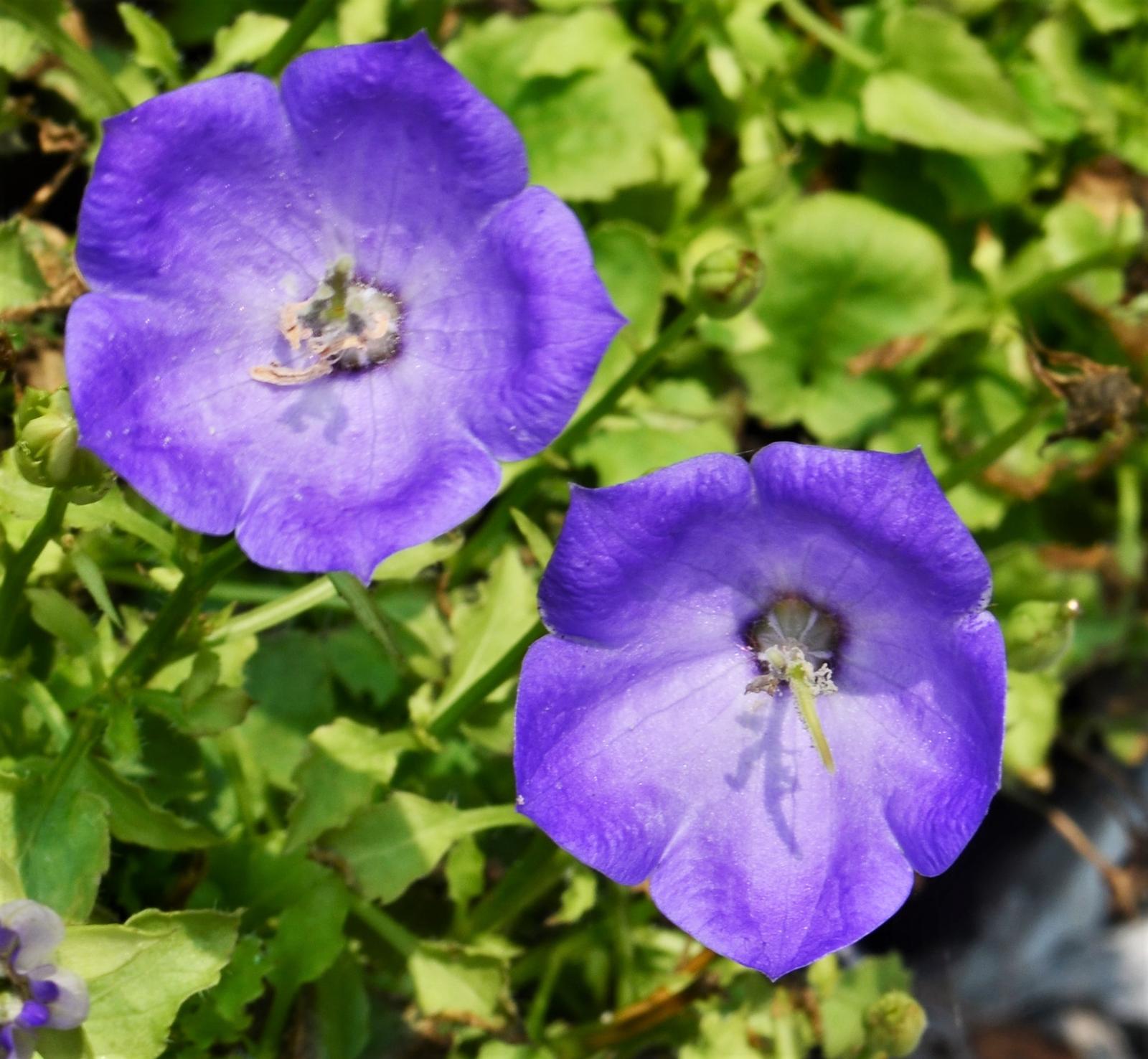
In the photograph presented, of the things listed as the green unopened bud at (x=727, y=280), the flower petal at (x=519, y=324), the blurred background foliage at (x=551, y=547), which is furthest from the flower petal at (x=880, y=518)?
the green unopened bud at (x=727, y=280)

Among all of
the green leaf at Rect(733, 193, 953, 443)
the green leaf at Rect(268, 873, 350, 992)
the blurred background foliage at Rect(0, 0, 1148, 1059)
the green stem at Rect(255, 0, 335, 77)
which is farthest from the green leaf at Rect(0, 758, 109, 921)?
the green leaf at Rect(733, 193, 953, 443)

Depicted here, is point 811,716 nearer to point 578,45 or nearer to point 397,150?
point 397,150

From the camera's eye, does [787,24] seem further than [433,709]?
Yes

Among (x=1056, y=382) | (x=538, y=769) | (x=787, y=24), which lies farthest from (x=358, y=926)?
(x=787, y=24)

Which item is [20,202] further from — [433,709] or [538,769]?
[538,769]

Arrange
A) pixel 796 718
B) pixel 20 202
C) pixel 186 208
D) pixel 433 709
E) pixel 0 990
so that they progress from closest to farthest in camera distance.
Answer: pixel 0 990 < pixel 186 208 < pixel 796 718 < pixel 433 709 < pixel 20 202
